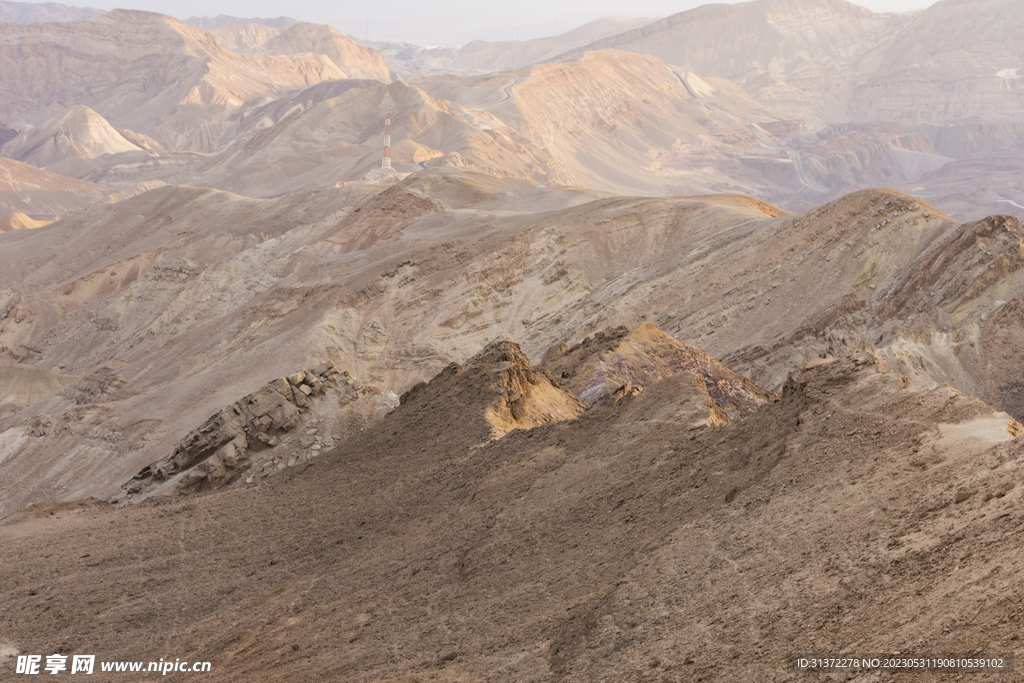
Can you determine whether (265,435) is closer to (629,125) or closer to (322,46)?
(629,125)

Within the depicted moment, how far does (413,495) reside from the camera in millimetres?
12500

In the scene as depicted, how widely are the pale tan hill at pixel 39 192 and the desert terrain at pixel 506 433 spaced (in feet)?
59.3

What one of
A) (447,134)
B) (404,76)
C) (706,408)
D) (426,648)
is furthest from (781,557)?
(404,76)

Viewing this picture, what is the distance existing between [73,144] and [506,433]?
98.9 m

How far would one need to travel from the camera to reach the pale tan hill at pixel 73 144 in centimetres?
9400

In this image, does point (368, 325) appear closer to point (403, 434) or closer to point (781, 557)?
point (403, 434)

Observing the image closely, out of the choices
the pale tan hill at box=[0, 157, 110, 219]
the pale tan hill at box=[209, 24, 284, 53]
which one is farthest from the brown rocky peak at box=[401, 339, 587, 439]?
the pale tan hill at box=[209, 24, 284, 53]

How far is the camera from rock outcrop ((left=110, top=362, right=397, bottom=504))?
15789 millimetres

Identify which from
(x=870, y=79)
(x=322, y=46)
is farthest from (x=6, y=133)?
(x=870, y=79)

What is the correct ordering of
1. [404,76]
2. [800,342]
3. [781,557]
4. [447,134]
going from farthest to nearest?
[404,76]
[447,134]
[800,342]
[781,557]

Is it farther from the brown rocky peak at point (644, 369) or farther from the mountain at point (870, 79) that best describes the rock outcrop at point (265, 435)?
the mountain at point (870, 79)

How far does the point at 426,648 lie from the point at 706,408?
5352mm

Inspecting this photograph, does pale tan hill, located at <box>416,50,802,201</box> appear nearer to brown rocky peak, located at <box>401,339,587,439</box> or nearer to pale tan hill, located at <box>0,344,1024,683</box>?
brown rocky peak, located at <box>401,339,587,439</box>

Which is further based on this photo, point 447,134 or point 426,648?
point 447,134
